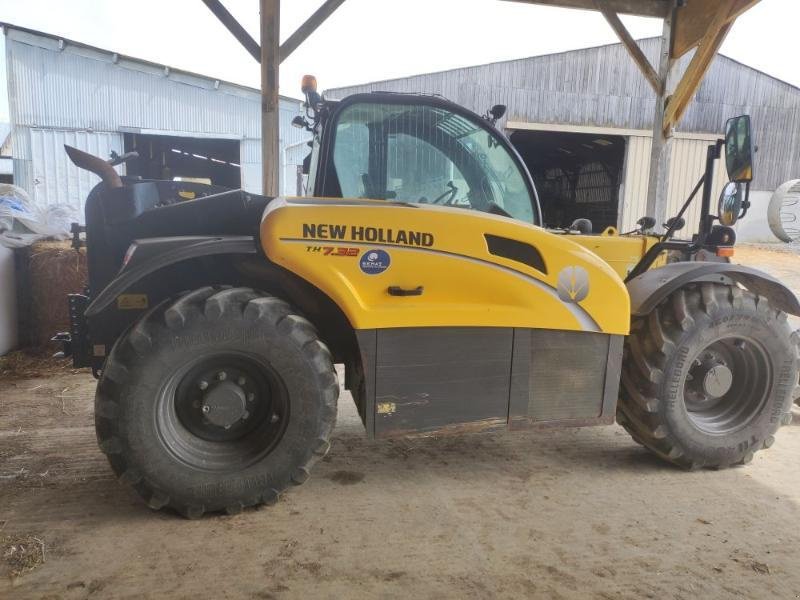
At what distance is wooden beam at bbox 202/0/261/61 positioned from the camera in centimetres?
540

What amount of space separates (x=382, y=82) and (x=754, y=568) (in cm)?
1478

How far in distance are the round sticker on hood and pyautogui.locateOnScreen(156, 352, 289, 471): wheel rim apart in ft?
2.06

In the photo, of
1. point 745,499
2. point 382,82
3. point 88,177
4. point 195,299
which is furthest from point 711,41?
point 88,177

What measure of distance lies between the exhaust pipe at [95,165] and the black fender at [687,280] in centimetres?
278

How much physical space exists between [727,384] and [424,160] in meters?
2.10

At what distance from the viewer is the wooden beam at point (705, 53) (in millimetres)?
5770

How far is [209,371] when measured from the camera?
2.49 m

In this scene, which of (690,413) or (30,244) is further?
(30,244)

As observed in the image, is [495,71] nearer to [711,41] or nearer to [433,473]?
[711,41]

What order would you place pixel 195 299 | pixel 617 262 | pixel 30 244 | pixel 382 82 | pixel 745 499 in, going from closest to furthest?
pixel 195 299
pixel 745 499
pixel 617 262
pixel 30 244
pixel 382 82

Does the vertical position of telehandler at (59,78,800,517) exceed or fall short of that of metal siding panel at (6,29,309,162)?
it falls short

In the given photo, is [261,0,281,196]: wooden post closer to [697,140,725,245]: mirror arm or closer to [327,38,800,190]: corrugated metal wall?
[697,140,725,245]: mirror arm

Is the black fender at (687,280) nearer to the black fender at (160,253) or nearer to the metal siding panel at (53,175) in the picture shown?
the black fender at (160,253)

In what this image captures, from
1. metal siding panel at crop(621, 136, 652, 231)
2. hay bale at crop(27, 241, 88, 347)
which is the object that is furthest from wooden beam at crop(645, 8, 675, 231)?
metal siding panel at crop(621, 136, 652, 231)
